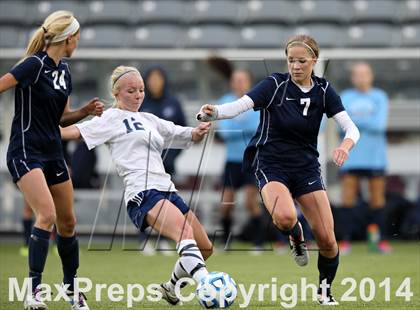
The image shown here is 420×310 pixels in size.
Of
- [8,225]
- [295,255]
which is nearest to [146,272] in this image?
[295,255]

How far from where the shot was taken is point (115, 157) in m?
7.04

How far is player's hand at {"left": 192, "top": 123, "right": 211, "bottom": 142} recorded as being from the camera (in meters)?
7.08

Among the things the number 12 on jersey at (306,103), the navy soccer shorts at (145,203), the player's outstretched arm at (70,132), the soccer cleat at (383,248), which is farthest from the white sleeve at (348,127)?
the soccer cleat at (383,248)

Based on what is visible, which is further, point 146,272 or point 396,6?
point 396,6

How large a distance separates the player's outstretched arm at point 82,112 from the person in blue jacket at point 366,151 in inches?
245

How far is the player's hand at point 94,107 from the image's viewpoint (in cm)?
679

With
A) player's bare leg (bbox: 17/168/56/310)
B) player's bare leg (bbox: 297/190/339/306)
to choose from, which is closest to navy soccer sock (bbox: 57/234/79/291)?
player's bare leg (bbox: 17/168/56/310)

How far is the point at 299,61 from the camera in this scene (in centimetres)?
711

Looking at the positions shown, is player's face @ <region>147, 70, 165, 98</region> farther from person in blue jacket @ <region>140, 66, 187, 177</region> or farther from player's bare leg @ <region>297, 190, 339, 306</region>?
player's bare leg @ <region>297, 190, 339, 306</region>

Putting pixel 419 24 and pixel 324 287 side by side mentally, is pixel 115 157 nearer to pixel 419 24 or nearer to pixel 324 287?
pixel 324 287

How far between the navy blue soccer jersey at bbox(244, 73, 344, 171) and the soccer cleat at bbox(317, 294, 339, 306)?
0.92m

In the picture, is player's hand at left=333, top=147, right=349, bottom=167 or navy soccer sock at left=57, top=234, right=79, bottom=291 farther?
navy soccer sock at left=57, top=234, right=79, bottom=291

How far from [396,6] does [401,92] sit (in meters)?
2.29

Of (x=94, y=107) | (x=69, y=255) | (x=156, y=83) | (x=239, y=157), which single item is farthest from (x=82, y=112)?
(x=239, y=157)
